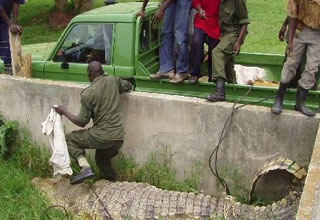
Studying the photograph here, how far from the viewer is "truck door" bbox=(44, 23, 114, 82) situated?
6730 mm

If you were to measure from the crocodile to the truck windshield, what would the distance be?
188 centimetres

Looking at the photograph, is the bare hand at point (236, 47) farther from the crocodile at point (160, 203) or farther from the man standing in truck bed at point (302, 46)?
the crocodile at point (160, 203)

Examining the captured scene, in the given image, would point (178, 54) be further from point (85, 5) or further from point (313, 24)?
point (85, 5)

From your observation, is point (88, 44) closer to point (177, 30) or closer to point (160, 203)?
point (177, 30)

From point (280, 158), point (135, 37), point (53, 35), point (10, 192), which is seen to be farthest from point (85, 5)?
point (280, 158)

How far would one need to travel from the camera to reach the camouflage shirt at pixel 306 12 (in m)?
4.97

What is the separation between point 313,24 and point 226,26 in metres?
1.19

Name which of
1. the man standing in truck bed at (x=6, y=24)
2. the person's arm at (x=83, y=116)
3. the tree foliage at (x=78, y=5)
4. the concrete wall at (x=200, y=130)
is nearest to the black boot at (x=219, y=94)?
the concrete wall at (x=200, y=130)

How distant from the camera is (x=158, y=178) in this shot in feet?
19.5

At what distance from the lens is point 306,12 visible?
5.05 m

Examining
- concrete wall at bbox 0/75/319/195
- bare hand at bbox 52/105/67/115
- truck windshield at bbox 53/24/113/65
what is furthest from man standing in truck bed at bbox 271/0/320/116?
truck windshield at bbox 53/24/113/65

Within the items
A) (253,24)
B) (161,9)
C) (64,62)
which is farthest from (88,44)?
(253,24)

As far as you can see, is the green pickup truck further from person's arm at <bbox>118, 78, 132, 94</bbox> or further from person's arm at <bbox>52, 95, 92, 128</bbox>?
person's arm at <bbox>52, 95, 92, 128</bbox>

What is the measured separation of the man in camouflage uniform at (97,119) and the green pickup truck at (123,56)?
780 millimetres
